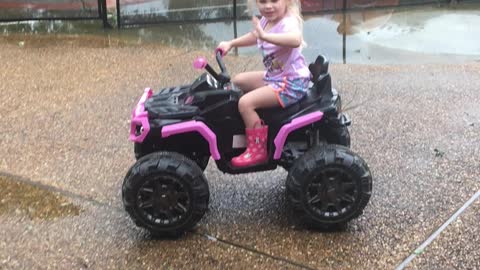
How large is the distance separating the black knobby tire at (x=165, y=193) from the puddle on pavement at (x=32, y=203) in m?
0.54

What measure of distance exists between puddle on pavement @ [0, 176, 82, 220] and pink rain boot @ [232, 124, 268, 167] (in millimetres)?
958

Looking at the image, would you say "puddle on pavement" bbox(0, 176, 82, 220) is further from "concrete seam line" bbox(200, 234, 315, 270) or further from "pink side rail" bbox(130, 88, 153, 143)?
"concrete seam line" bbox(200, 234, 315, 270)

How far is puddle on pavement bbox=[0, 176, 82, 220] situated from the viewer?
332 centimetres

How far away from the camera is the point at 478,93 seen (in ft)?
16.9

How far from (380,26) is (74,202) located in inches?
224

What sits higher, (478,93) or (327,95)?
(327,95)

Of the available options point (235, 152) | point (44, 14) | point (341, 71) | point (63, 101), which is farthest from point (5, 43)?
point (235, 152)

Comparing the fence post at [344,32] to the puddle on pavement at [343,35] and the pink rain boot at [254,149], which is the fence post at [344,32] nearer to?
the puddle on pavement at [343,35]

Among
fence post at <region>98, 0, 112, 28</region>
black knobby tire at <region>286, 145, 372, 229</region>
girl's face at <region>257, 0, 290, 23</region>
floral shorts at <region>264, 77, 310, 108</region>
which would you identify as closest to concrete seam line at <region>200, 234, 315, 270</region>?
black knobby tire at <region>286, 145, 372, 229</region>

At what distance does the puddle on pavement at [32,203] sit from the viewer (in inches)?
131

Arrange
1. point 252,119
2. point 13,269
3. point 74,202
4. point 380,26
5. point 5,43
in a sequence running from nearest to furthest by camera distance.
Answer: point 13,269, point 252,119, point 74,202, point 5,43, point 380,26

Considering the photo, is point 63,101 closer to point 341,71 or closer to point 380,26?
point 341,71

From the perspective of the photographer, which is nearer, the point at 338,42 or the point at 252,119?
the point at 252,119

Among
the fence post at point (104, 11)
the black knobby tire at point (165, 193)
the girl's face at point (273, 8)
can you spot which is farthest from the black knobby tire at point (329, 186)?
the fence post at point (104, 11)
